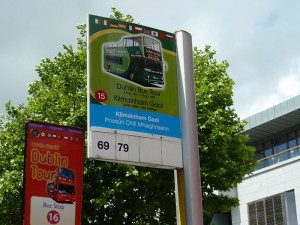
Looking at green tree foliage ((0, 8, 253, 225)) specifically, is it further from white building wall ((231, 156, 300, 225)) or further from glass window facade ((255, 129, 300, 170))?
glass window facade ((255, 129, 300, 170))

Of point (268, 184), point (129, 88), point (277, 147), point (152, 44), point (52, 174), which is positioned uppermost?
point (277, 147)

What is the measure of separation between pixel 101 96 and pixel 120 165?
12248 millimetres

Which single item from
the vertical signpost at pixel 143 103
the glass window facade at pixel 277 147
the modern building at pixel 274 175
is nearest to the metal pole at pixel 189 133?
the vertical signpost at pixel 143 103

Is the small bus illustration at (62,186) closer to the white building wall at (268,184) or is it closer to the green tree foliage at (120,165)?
the green tree foliage at (120,165)

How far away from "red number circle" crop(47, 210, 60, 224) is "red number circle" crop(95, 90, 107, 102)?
7.29 m

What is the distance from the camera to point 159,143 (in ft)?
28.0

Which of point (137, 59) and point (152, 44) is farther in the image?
point (152, 44)

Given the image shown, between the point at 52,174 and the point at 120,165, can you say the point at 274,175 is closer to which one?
the point at 120,165

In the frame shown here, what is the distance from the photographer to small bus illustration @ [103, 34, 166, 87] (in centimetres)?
856

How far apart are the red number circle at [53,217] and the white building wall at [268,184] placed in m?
21.6

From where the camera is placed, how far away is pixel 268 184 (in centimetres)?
3666

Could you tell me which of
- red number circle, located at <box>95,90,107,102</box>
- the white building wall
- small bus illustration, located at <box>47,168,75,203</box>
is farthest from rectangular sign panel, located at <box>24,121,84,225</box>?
the white building wall

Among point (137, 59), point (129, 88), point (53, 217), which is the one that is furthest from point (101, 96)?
point (53, 217)

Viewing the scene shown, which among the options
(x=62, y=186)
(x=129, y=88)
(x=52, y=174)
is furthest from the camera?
(x=62, y=186)
